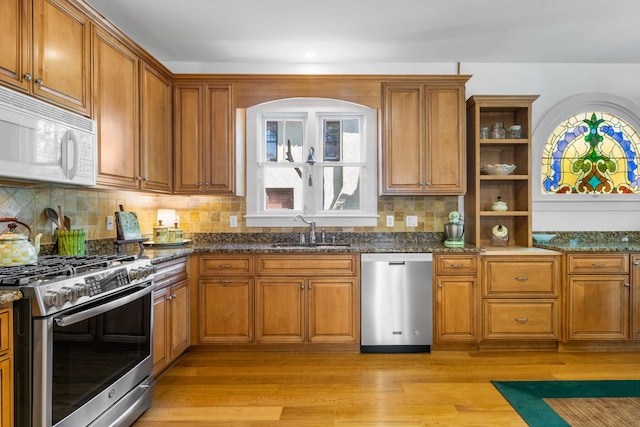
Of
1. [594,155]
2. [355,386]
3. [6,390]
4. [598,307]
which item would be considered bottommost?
[355,386]

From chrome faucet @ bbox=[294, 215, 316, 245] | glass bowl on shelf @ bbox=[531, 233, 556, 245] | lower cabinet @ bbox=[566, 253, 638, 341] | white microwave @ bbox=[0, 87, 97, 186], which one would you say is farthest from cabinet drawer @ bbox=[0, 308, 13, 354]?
glass bowl on shelf @ bbox=[531, 233, 556, 245]

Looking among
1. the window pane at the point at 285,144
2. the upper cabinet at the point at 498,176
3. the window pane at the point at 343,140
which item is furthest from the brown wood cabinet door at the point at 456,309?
the window pane at the point at 285,144

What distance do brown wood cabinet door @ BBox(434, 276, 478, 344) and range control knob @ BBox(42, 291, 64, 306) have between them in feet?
8.66

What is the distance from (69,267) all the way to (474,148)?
326cm

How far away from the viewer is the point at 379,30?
3080 millimetres

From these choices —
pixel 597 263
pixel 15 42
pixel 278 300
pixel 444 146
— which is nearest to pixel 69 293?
pixel 15 42

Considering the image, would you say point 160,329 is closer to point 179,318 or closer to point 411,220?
point 179,318

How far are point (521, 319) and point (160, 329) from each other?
289 centimetres

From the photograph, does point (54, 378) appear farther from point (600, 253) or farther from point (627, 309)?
point (627, 309)

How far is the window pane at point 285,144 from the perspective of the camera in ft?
12.6

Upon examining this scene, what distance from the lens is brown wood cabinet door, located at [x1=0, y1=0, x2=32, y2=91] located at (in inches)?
68.2

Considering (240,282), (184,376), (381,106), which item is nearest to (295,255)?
(240,282)

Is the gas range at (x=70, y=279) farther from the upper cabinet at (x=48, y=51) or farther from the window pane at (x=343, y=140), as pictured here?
the window pane at (x=343, y=140)

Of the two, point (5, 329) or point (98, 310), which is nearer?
point (5, 329)
